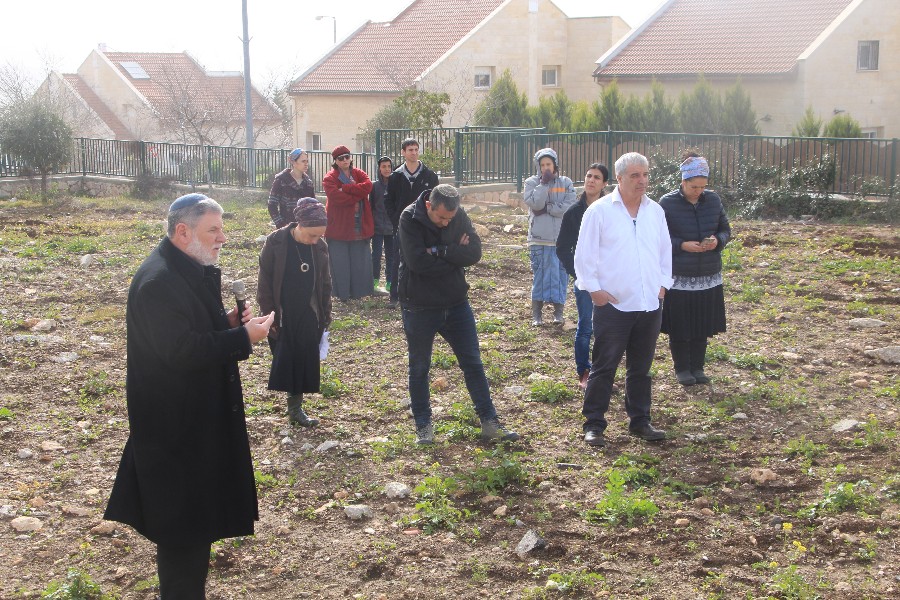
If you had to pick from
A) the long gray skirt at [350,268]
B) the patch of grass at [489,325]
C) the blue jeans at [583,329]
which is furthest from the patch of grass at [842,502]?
the long gray skirt at [350,268]

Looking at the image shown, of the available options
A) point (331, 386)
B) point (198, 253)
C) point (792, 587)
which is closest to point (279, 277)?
point (331, 386)

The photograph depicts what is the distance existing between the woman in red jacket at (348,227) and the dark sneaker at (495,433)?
4511 millimetres

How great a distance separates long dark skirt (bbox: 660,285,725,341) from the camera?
A: 7633 mm

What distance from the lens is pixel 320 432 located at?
7.00m

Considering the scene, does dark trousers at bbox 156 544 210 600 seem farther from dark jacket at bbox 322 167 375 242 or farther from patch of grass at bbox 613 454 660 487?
dark jacket at bbox 322 167 375 242

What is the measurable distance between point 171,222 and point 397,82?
32112 millimetres

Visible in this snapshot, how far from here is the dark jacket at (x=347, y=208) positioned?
35.0 ft

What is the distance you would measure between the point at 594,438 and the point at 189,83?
136ft

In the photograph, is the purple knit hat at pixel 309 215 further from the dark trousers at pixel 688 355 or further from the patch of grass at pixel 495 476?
the dark trousers at pixel 688 355

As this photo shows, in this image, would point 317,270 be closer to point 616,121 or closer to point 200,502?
point 200,502

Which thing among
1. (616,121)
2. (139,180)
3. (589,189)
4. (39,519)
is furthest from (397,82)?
(39,519)

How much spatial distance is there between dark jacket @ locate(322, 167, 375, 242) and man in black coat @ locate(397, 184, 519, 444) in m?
4.09

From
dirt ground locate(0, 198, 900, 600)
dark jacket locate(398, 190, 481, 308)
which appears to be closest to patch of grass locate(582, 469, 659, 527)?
dirt ground locate(0, 198, 900, 600)

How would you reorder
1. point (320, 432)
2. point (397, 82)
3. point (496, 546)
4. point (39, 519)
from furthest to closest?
1. point (397, 82)
2. point (320, 432)
3. point (39, 519)
4. point (496, 546)
